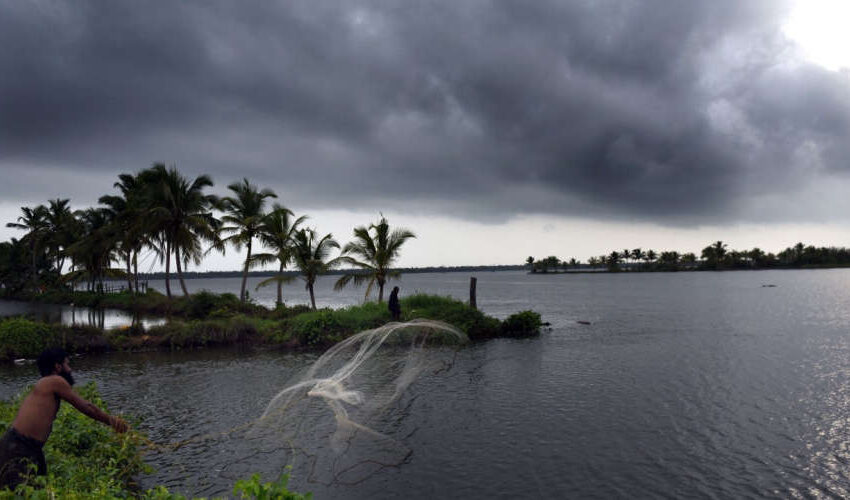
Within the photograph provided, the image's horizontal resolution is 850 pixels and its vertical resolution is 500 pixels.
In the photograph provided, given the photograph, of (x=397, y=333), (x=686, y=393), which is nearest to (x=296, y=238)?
(x=397, y=333)

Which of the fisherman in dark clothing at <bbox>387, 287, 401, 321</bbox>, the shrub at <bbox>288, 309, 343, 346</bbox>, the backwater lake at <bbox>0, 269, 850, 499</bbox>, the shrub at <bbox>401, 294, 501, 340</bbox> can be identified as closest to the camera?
the backwater lake at <bbox>0, 269, 850, 499</bbox>

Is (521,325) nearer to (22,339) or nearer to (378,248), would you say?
(378,248)

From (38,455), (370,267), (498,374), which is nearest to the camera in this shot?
(38,455)

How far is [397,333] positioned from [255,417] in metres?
12.5

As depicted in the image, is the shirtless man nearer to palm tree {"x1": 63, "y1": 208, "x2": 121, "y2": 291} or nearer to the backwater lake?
the backwater lake

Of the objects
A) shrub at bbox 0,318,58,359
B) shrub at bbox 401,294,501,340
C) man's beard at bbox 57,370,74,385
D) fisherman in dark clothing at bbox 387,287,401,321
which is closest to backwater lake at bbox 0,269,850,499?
shrub at bbox 0,318,58,359

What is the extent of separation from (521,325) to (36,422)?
26297 mm

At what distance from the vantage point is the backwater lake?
30.8 ft

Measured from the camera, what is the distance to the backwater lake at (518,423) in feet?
30.8

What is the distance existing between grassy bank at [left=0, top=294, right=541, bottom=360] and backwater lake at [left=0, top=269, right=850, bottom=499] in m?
1.31

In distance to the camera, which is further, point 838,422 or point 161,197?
point 161,197

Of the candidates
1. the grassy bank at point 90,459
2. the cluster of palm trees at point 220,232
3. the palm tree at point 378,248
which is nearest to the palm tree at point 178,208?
the cluster of palm trees at point 220,232

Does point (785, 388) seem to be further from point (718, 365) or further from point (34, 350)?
point (34, 350)

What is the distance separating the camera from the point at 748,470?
32.8ft
